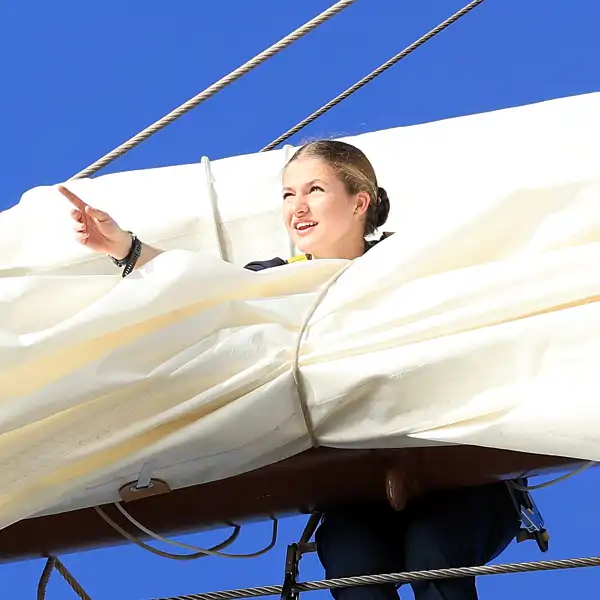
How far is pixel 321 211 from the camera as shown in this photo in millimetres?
1230

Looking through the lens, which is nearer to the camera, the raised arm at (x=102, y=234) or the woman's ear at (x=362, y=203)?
the raised arm at (x=102, y=234)

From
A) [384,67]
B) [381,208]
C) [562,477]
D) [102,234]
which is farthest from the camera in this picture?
[384,67]

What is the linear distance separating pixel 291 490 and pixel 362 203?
48 centimetres

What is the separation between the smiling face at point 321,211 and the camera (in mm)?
1227

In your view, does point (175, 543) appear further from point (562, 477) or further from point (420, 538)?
point (562, 477)

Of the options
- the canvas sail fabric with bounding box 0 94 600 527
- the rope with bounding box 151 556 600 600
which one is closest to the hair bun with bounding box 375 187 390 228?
the canvas sail fabric with bounding box 0 94 600 527

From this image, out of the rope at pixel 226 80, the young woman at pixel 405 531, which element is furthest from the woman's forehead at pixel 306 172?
the young woman at pixel 405 531

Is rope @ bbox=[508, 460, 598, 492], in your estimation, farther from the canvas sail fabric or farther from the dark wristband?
the dark wristband

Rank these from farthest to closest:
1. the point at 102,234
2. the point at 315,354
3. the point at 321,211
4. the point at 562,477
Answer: the point at 321,211
the point at 102,234
the point at 562,477
the point at 315,354

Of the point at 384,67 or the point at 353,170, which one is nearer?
the point at 353,170

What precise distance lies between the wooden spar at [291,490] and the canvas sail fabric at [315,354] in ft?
0.15

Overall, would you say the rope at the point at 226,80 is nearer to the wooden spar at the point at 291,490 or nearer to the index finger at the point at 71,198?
the index finger at the point at 71,198

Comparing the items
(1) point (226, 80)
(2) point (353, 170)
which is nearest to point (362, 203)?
(2) point (353, 170)

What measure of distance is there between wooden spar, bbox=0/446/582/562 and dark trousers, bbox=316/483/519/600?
5cm
